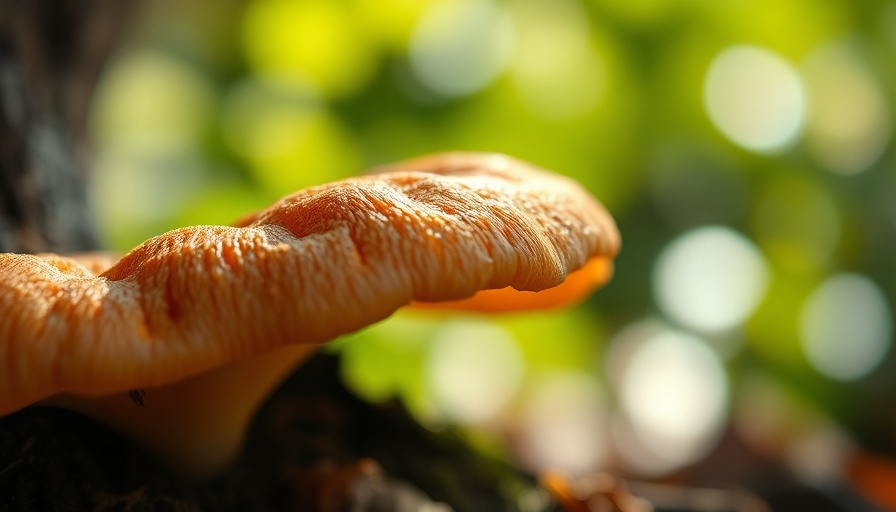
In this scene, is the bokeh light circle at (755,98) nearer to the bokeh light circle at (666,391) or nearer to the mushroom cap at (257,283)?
the bokeh light circle at (666,391)

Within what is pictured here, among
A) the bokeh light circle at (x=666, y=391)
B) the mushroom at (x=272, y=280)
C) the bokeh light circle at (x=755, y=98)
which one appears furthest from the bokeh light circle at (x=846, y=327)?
the mushroom at (x=272, y=280)

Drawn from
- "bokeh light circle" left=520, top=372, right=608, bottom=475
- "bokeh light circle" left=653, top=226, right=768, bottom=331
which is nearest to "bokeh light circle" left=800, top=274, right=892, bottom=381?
"bokeh light circle" left=653, top=226, right=768, bottom=331

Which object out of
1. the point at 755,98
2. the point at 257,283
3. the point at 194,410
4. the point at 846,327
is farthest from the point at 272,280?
the point at 755,98

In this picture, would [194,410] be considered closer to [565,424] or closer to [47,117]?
[47,117]

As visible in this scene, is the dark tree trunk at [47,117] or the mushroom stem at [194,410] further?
the dark tree trunk at [47,117]

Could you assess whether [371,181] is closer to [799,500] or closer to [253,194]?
[799,500]

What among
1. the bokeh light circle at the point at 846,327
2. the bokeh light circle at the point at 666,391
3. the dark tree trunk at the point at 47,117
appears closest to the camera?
the dark tree trunk at the point at 47,117
